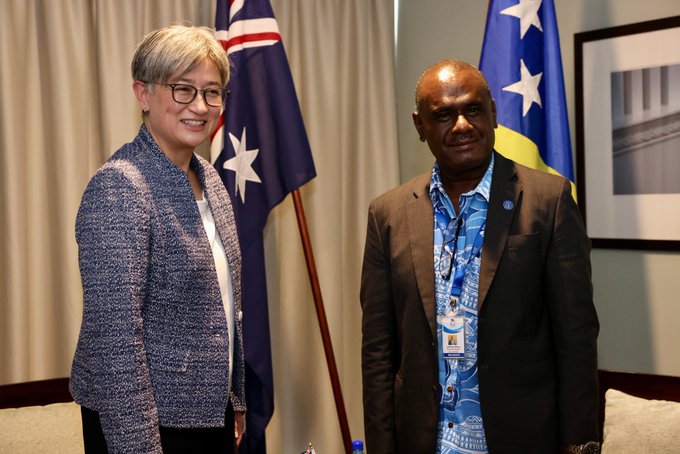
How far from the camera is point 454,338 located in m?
1.74

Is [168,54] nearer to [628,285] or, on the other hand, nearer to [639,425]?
[639,425]

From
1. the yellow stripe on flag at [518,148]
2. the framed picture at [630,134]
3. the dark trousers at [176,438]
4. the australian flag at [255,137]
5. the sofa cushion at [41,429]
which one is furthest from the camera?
the australian flag at [255,137]

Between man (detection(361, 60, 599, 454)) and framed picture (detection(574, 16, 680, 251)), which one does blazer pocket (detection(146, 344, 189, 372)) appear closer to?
man (detection(361, 60, 599, 454))

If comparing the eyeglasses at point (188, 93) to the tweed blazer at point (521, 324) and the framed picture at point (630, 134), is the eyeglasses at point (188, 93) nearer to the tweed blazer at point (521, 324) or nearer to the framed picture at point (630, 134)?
the tweed blazer at point (521, 324)

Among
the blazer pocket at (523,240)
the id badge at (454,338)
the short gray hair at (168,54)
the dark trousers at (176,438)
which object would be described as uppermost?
the short gray hair at (168,54)

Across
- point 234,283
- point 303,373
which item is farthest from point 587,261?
point 303,373

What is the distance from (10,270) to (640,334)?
2.43 m

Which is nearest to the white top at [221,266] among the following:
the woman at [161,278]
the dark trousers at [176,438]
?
the woman at [161,278]

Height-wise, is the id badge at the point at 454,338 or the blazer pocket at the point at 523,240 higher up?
the blazer pocket at the point at 523,240

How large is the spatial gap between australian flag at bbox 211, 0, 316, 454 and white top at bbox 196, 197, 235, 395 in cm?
111

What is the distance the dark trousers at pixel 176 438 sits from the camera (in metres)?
1.55

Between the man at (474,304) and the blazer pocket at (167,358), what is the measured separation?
56 cm

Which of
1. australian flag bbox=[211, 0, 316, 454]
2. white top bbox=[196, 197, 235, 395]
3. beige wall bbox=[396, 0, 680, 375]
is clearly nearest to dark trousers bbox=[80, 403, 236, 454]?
white top bbox=[196, 197, 235, 395]

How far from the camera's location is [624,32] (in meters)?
2.72
